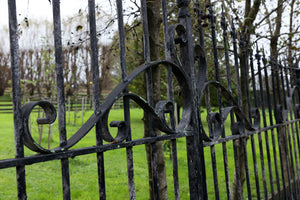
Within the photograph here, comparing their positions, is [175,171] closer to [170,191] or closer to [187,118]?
[187,118]

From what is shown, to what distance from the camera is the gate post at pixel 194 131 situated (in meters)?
1.61

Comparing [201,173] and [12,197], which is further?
[12,197]

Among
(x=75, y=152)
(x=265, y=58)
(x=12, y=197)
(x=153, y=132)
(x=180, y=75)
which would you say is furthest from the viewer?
(x=12, y=197)

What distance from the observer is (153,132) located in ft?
4.47

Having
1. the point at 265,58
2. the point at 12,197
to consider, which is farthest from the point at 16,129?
the point at 12,197

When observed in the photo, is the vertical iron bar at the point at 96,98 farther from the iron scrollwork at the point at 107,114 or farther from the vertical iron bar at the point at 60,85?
the vertical iron bar at the point at 60,85

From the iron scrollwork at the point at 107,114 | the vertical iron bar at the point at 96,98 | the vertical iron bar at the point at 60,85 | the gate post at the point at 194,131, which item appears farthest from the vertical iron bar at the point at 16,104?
the gate post at the point at 194,131

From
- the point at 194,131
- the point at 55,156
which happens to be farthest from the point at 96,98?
the point at 194,131

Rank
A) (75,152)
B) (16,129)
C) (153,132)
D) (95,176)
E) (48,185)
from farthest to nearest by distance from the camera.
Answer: (95,176)
(48,185)
(153,132)
(75,152)
(16,129)

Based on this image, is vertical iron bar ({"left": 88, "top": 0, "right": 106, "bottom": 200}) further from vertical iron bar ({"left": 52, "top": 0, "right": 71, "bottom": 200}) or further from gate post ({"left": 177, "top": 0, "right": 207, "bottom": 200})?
gate post ({"left": 177, "top": 0, "right": 207, "bottom": 200})

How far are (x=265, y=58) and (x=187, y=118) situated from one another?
5.31 feet

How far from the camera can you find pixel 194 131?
1635 mm

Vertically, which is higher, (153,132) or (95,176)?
(153,132)

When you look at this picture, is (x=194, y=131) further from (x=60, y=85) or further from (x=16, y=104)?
(x=16, y=104)
